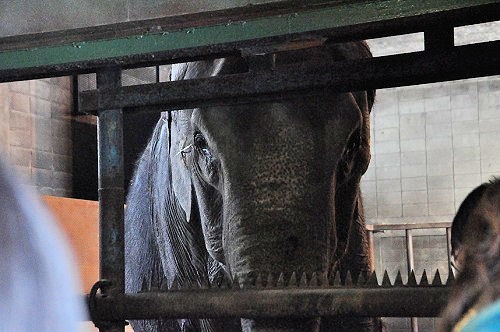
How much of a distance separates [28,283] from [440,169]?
8.90m

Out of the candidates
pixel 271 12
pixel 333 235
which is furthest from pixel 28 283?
pixel 333 235

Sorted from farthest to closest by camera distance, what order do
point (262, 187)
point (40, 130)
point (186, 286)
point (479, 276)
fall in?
point (40, 130) → point (262, 187) → point (186, 286) → point (479, 276)

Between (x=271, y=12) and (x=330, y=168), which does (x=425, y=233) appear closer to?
(x=330, y=168)

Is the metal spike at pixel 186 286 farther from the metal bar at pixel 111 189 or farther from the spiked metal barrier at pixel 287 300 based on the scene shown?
the metal bar at pixel 111 189

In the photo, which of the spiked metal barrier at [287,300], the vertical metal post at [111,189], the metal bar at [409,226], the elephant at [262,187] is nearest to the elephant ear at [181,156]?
the elephant at [262,187]

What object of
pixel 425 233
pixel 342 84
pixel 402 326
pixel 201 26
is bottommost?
pixel 402 326

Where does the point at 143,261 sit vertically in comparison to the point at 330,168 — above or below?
below

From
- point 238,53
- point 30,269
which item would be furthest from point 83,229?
point 30,269

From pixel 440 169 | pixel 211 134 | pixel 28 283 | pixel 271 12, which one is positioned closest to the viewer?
pixel 28 283

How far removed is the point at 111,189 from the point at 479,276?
40.4 inches

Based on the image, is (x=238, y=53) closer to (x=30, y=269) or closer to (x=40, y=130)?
(x=30, y=269)

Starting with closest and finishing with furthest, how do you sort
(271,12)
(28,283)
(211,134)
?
1. (28,283)
2. (271,12)
3. (211,134)

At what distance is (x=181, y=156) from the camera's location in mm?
3223

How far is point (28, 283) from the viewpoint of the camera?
2.78 ft
